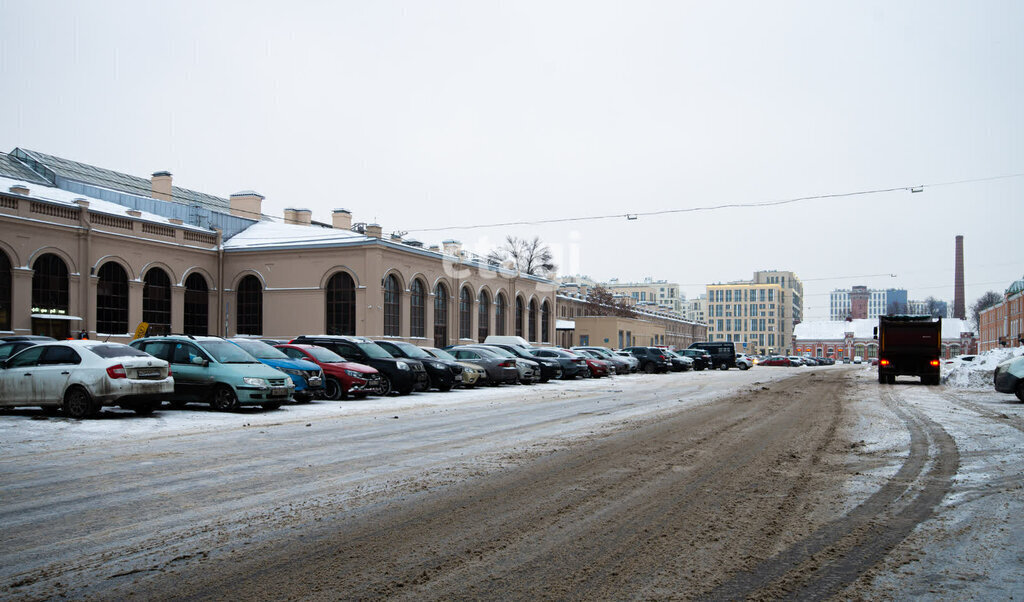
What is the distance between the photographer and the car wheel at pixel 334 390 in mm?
20391

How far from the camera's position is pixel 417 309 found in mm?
45750

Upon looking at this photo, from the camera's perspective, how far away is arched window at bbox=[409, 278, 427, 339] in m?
45.0

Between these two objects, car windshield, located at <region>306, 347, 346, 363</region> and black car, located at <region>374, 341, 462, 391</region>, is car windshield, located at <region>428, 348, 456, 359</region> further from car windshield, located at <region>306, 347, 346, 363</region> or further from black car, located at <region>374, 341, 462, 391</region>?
car windshield, located at <region>306, 347, 346, 363</region>

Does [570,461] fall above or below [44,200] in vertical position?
below

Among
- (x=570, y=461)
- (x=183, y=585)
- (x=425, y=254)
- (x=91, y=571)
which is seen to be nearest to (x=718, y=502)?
(x=570, y=461)

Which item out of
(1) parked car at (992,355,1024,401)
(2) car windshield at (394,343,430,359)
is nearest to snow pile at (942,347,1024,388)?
(1) parked car at (992,355,1024,401)

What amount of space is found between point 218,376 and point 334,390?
4381mm

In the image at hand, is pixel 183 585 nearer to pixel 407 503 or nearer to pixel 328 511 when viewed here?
pixel 328 511

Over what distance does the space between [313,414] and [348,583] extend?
1203 cm

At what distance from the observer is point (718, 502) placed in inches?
280

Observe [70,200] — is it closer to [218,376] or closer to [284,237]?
[284,237]

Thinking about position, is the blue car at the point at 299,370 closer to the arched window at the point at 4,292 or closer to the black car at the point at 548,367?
the black car at the point at 548,367

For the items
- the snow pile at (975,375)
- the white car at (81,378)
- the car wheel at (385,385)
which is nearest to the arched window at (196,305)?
the car wheel at (385,385)

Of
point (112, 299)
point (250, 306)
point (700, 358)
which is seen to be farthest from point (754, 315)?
point (112, 299)
